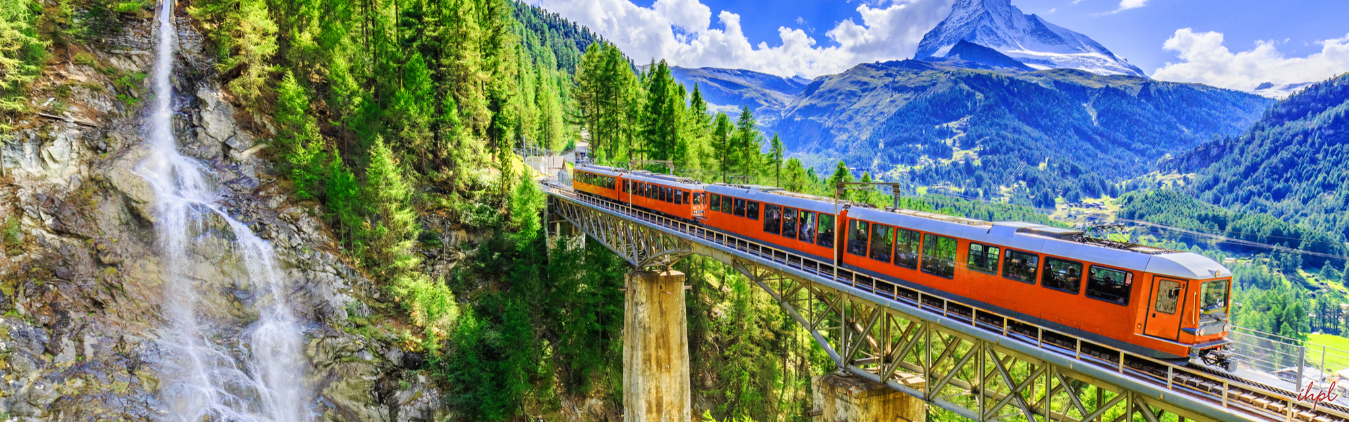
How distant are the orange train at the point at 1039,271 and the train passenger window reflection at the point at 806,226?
0.04 m

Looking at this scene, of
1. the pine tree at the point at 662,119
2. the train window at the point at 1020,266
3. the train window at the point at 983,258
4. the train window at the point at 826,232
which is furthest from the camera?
the pine tree at the point at 662,119

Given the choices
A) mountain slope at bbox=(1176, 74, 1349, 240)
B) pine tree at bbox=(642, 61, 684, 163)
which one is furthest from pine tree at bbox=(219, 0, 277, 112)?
mountain slope at bbox=(1176, 74, 1349, 240)

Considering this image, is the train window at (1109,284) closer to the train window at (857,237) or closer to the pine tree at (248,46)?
the train window at (857,237)

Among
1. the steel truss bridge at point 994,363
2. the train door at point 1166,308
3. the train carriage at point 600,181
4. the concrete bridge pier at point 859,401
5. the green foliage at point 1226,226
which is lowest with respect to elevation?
the green foliage at point 1226,226

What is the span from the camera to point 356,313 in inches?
1168

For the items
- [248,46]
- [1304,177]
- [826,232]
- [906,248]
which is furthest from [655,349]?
[1304,177]

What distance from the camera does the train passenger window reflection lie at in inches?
816

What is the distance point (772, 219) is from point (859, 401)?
322 inches

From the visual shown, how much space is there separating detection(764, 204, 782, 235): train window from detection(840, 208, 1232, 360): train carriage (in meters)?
4.85

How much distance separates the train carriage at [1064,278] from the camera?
11492mm

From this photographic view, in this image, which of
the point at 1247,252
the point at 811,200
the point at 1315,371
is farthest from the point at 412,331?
the point at 1247,252

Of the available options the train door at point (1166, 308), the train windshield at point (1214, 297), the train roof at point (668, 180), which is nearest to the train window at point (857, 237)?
the train door at point (1166, 308)

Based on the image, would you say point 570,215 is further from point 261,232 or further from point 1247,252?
point 1247,252
